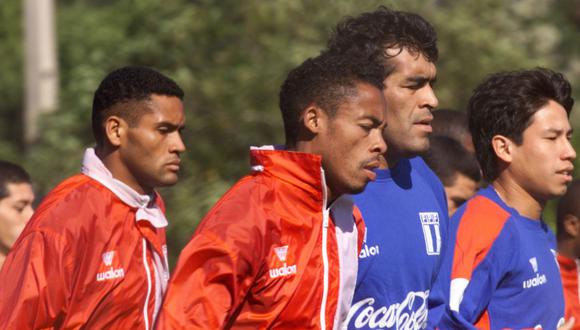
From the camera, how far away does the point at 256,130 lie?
11398 mm

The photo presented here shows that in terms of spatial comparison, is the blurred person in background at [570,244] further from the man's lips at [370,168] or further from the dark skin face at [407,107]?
the man's lips at [370,168]

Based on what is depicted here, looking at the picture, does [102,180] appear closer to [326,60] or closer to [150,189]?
[150,189]

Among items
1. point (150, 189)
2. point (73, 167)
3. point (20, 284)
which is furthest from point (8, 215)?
point (73, 167)

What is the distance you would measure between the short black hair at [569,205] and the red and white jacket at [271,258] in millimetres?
2412

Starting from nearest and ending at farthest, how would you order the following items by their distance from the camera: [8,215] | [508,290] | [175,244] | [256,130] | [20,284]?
[20,284] < [508,290] < [8,215] < [175,244] < [256,130]

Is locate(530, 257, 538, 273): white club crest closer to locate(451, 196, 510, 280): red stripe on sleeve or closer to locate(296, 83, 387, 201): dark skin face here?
locate(451, 196, 510, 280): red stripe on sleeve

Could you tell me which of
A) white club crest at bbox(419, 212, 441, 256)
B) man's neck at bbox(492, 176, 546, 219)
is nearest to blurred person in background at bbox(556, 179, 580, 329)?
man's neck at bbox(492, 176, 546, 219)

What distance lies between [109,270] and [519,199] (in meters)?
1.76

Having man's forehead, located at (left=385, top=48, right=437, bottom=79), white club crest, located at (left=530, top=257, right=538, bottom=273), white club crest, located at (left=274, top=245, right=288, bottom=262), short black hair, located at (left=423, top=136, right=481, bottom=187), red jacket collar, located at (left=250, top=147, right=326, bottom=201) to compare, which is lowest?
white club crest, located at (left=530, top=257, right=538, bottom=273)

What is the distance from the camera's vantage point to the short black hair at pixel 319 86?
4.91 m

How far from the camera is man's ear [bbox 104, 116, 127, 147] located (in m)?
5.68

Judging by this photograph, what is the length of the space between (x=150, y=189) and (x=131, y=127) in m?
0.27

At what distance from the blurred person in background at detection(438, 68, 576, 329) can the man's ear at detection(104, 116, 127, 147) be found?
1447 millimetres

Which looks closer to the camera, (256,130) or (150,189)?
(150,189)
